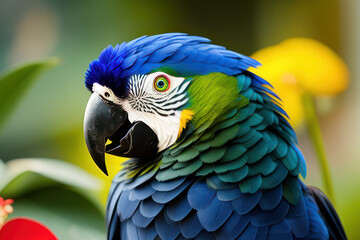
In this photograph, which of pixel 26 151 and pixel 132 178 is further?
pixel 26 151

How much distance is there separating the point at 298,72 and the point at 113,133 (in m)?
0.41

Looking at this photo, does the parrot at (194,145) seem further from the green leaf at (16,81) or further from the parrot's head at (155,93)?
the green leaf at (16,81)

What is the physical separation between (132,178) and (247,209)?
0.17 meters

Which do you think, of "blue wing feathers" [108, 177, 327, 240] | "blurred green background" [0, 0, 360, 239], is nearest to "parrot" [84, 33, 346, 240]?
"blue wing feathers" [108, 177, 327, 240]

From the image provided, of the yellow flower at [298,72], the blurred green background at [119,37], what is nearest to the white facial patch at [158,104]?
the yellow flower at [298,72]

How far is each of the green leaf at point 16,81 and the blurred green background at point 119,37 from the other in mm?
679

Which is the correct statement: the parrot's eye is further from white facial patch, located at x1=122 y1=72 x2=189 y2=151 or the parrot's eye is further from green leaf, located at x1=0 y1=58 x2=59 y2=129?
green leaf, located at x1=0 y1=58 x2=59 y2=129

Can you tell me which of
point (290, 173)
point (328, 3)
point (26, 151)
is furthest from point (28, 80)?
point (328, 3)

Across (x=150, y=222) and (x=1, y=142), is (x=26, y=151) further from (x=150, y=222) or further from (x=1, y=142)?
(x=150, y=222)

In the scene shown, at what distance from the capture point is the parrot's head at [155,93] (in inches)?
21.4

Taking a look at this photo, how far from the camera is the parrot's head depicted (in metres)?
0.54

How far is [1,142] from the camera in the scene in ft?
5.08

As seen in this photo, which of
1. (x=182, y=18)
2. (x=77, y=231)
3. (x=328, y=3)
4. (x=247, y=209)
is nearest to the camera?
(x=247, y=209)

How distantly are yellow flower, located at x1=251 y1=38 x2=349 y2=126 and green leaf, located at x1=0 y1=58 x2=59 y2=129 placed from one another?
39 cm
